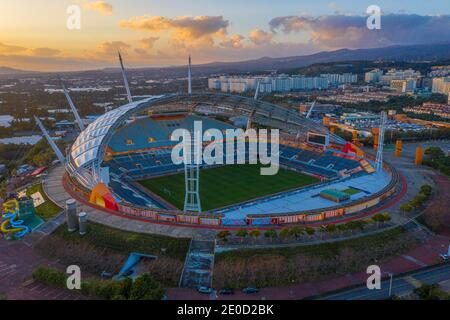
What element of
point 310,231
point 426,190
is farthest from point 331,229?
point 426,190

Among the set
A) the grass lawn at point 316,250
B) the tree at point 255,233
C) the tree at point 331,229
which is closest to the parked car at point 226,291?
the grass lawn at point 316,250

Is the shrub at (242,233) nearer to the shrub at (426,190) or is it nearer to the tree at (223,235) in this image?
the tree at (223,235)

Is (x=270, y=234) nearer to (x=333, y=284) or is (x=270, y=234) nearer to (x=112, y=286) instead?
(x=333, y=284)

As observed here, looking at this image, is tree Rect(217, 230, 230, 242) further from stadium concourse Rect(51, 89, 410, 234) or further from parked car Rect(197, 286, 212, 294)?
parked car Rect(197, 286, 212, 294)

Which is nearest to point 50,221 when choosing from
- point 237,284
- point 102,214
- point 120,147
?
point 102,214

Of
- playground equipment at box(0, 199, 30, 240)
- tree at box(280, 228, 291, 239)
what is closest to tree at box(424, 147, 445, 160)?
tree at box(280, 228, 291, 239)
